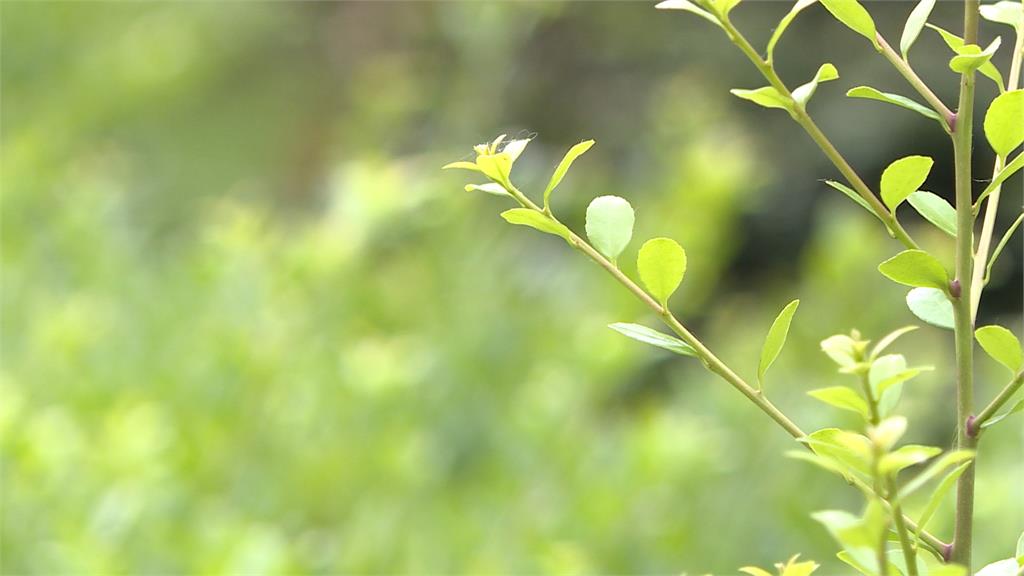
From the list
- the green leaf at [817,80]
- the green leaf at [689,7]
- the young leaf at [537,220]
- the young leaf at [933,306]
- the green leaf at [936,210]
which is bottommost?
the young leaf at [933,306]

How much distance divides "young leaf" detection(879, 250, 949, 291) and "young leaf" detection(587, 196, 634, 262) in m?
0.07

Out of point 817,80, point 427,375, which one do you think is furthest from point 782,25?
point 427,375

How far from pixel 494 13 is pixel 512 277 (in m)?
0.32

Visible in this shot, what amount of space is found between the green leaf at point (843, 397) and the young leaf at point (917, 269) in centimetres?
5

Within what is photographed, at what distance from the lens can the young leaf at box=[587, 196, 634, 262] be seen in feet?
1.03

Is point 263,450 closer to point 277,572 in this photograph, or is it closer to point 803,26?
A: point 277,572

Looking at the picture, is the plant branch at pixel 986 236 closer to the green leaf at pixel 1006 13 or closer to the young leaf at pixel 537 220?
the green leaf at pixel 1006 13

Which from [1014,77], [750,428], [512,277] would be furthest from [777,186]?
[1014,77]

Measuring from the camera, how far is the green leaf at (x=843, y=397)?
Answer: 247 mm

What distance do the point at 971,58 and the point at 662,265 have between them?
89 millimetres

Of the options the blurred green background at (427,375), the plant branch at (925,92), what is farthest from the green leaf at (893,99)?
the blurred green background at (427,375)

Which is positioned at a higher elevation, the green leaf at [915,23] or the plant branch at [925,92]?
the green leaf at [915,23]

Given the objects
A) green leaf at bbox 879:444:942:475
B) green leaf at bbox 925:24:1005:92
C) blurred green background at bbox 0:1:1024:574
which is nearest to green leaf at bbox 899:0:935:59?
green leaf at bbox 925:24:1005:92

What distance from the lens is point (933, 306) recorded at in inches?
12.4
